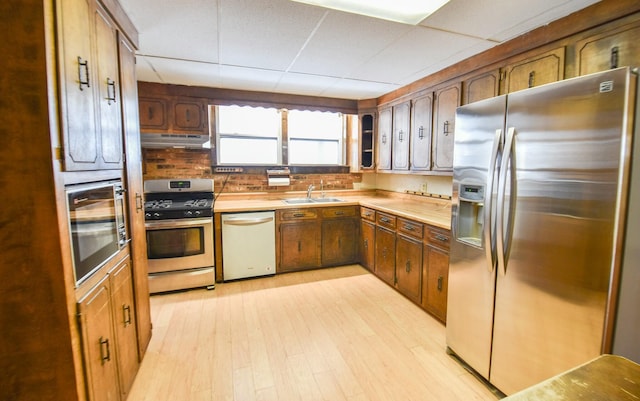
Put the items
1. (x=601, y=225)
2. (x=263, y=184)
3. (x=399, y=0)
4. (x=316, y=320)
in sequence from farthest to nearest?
(x=263, y=184), (x=316, y=320), (x=399, y=0), (x=601, y=225)

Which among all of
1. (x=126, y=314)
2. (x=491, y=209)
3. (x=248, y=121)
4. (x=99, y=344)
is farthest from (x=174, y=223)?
(x=491, y=209)

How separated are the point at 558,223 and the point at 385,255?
2.12 metres

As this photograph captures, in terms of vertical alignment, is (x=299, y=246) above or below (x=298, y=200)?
below

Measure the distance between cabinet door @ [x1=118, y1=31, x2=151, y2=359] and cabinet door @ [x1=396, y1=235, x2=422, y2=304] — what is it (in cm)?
240

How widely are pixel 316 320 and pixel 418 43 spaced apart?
2.55m

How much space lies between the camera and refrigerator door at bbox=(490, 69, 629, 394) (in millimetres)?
1298

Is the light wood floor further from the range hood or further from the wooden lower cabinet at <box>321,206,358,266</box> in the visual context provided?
the range hood

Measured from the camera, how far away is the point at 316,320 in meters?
2.72

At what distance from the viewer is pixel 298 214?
377 centimetres

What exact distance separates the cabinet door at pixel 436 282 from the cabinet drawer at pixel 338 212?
4.51 ft

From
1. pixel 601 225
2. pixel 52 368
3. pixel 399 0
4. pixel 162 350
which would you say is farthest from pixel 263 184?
pixel 601 225

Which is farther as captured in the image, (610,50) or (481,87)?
(481,87)

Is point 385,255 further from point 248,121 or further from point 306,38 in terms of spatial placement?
point 248,121

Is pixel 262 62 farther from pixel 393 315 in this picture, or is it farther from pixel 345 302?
pixel 393 315
